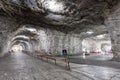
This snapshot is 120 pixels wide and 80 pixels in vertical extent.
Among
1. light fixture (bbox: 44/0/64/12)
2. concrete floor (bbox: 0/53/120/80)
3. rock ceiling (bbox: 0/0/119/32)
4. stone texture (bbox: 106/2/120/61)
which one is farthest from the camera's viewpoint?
stone texture (bbox: 106/2/120/61)

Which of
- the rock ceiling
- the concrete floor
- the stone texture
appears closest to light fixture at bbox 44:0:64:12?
the rock ceiling

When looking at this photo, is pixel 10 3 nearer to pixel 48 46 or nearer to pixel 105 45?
pixel 48 46

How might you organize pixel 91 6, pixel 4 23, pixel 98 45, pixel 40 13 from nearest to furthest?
pixel 91 6
pixel 40 13
pixel 4 23
pixel 98 45

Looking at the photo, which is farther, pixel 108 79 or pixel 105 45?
pixel 105 45

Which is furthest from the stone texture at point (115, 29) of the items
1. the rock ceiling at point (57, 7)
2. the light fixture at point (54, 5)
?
the light fixture at point (54, 5)

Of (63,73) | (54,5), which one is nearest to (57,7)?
(54,5)

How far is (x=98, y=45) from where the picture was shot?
110ft

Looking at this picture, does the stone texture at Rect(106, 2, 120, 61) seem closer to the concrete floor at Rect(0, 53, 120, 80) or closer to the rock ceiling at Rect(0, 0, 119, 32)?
the rock ceiling at Rect(0, 0, 119, 32)

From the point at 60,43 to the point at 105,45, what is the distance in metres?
18.8

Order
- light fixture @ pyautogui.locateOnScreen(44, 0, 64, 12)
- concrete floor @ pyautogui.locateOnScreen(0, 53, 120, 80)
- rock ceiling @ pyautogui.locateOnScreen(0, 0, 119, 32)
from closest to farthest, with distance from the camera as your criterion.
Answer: concrete floor @ pyautogui.locateOnScreen(0, 53, 120, 80)
light fixture @ pyautogui.locateOnScreen(44, 0, 64, 12)
rock ceiling @ pyautogui.locateOnScreen(0, 0, 119, 32)

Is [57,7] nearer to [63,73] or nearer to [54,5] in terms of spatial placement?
[54,5]

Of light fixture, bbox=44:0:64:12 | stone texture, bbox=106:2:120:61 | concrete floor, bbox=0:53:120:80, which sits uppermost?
light fixture, bbox=44:0:64:12

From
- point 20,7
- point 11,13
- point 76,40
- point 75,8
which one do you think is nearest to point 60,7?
point 75,8

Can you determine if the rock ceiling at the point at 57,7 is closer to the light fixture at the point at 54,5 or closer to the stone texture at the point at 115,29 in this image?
the light fixture at the point at 54,5
